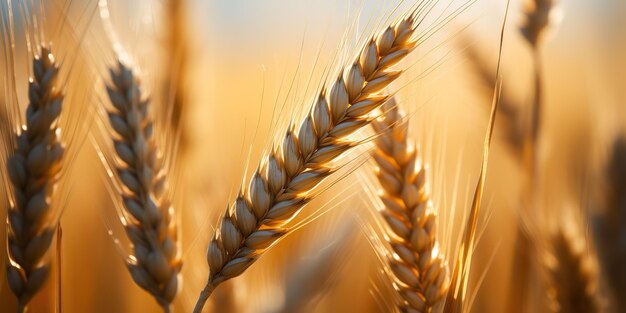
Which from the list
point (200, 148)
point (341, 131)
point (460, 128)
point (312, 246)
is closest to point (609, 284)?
point (460, 128)

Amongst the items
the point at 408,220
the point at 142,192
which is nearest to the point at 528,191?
the point at 408,220

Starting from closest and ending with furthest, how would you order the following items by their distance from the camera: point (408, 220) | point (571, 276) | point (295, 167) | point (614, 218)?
1. point (295, 167)
2. point (408, 220)
3. point (571, 276)
4. point (614, 218)

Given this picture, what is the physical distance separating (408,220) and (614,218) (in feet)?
2.01

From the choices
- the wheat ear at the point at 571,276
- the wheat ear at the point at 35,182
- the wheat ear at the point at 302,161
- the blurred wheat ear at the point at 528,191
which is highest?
the wheat ear at the point at 35,182

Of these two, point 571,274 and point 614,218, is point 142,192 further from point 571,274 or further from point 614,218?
point 614,218

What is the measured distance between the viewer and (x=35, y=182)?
3.36 ft

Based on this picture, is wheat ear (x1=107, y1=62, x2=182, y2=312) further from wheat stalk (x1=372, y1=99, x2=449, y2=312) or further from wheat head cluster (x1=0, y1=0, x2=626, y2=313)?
wheat stalk (x1=372, y1=99, x2=449, y2=312)

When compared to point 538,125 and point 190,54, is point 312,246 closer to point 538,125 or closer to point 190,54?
Result: point 538,125

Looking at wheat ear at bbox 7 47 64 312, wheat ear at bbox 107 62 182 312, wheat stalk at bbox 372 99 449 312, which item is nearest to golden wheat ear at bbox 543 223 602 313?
wheat stalk at bbox 372 99 449 312

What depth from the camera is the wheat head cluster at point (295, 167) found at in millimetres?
962

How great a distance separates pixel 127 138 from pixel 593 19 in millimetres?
1665

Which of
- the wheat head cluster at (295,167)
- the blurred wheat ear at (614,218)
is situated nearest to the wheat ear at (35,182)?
the wheat head cluster at (295,167)

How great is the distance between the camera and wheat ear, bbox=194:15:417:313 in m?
0.93

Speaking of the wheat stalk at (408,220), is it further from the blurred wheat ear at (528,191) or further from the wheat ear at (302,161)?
the blurred wheat ear at (528,191)
